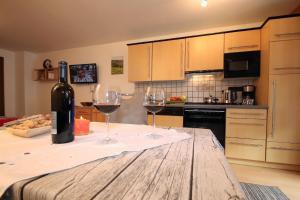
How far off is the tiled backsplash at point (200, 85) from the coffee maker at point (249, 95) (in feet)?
0.56

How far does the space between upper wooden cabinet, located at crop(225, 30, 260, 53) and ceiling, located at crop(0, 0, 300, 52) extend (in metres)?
0.27

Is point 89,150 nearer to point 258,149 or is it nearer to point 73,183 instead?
point 73,183

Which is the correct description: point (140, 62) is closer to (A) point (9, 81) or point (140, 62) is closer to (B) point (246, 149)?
(B) point (246, 149)

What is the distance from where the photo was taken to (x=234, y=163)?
250cm

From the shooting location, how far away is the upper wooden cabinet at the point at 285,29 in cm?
212

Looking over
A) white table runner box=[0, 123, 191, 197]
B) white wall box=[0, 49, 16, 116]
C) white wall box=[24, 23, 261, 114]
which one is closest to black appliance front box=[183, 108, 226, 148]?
white wall box=[24, 23, 261, 114]

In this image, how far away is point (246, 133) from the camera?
2.38 meters

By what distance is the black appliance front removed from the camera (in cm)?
249

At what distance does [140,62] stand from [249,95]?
6.61 ft

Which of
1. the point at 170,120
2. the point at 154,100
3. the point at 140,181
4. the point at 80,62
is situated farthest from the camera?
the point at 80,62

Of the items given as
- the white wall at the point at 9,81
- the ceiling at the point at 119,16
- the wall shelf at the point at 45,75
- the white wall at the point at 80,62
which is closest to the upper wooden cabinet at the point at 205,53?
the ceiling at the point at 119,16

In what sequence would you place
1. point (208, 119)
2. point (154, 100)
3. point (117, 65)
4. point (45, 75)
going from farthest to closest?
1. point (45, 75)
2. point (117, 65)
3. point (208, 119)
4. point (154, 100)

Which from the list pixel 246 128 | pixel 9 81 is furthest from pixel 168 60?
pixel 9 81

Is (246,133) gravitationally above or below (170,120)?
below
